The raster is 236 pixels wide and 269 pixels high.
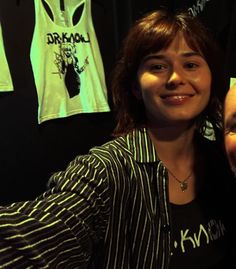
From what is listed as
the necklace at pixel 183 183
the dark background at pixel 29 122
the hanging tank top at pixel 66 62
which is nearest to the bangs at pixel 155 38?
the necklace at pixel 183 183

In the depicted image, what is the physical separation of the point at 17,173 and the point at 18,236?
1.08 meters

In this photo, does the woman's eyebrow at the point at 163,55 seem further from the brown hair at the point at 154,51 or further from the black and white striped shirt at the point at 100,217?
the black and white striped shirt at the point at 100,217

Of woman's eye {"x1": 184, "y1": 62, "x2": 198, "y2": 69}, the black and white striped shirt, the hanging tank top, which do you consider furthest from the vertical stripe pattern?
the hanging tank top

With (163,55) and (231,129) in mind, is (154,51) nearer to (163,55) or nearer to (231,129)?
(163,55)

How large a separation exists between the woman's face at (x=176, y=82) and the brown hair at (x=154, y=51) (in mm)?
22

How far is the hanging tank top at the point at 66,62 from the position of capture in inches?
61.9

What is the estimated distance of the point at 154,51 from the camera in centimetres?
91

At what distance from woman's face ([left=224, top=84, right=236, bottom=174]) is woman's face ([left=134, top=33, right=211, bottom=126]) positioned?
0.08 m

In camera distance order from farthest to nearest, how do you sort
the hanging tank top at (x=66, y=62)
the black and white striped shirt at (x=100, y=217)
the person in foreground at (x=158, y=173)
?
the hanging tank top at (x=66, y=62), the person in foreground at (x=158, y=173), the black and white striped shirt at (x=100, y=217)

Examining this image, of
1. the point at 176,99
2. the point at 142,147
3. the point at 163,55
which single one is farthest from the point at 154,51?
the point at 142,147

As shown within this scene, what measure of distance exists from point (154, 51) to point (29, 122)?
86 cm

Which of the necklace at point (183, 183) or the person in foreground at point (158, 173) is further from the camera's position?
the necklace at point (183, 183)

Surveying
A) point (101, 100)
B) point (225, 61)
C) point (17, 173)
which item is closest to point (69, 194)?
point (225, 61)

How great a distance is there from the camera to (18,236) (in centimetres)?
54
